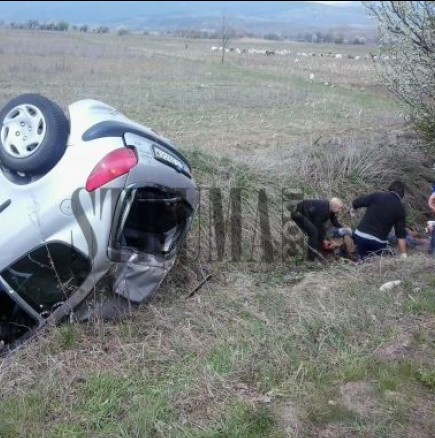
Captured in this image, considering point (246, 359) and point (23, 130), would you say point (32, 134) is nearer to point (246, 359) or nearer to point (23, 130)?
point (23, 130)

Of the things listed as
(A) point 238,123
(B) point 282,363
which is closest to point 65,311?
(B) point 282,363

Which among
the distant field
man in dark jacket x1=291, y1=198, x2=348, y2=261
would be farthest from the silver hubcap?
the distant field

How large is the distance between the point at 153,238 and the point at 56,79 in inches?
984

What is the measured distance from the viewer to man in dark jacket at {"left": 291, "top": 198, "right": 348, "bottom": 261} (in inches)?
294

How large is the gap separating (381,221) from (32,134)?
4.59 meters

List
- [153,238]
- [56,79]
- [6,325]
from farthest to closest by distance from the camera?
[56,79] → [153,238] → [6,325]

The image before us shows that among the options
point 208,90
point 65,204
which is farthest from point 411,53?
point 208,90

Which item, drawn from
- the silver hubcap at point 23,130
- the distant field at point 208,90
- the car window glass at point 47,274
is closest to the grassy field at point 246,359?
the car window glass at point 47,274

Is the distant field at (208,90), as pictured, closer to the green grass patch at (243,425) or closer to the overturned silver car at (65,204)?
the overturned silver car at (65,204)

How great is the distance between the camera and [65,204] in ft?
13.1

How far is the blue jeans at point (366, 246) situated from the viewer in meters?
7.40

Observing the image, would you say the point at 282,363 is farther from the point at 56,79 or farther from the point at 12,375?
the point at 56,79

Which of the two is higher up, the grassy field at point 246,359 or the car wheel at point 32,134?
the car wheel at point 32,134

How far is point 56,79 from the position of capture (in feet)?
91.5
